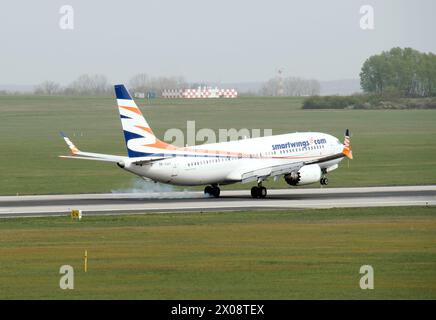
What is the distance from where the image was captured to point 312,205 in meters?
65.1

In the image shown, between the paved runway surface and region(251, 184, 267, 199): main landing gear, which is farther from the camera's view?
region(251, 184, 267, 199): main landing gear

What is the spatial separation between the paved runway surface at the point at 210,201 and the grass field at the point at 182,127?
6.22 m

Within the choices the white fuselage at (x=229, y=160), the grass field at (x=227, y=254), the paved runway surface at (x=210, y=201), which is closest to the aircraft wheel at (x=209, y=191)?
the paved runway surface at (x=210, y=201)

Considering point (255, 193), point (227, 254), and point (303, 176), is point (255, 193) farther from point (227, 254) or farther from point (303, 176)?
point (227, 254)

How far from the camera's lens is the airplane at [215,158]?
66062 mm

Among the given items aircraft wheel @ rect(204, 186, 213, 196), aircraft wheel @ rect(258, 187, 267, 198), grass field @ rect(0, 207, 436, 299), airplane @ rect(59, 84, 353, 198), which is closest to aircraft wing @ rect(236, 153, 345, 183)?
airplane @ rect(59, 84, 353, 198)

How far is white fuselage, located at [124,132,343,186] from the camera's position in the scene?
66.6 metres

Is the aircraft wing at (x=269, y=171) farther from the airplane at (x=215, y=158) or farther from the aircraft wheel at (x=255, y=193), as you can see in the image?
the aircraft wheel at (x=255, y=193)

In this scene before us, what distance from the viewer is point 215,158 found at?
68750 mm

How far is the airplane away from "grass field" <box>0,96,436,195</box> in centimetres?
907

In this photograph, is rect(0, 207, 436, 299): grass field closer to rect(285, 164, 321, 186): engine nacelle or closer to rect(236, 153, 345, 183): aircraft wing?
rect(236, 153, 345, 183): aircraft wing

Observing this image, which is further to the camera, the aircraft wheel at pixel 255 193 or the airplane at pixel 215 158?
the aircraft wheel at pixel 255 193

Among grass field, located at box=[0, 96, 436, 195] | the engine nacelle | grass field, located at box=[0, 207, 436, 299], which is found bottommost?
grass field, located at box=[0, 96, 436, 195]
